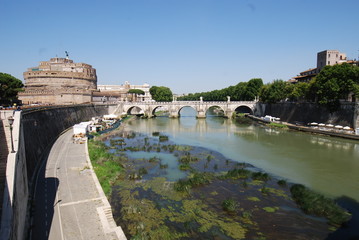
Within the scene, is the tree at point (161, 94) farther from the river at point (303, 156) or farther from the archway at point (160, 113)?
the river at point (303, 156)

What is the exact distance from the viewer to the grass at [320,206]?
13227mm

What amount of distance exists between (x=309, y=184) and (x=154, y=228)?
12513mm

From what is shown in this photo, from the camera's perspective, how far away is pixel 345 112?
3909 cm

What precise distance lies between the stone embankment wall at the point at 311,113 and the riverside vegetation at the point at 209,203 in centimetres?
2499

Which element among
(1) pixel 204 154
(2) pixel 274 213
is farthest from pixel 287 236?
(1) pixel 204 154

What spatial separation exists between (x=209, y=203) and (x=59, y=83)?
6281cm

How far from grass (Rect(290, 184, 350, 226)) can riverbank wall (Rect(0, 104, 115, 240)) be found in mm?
13989

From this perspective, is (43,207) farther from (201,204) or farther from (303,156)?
(303,156)

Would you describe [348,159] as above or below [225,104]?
below

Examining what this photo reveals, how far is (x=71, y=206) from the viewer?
12.2m

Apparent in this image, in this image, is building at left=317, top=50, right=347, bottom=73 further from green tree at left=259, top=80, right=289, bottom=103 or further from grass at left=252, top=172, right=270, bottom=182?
grass at left=252, top=172, right=270, bottom=182

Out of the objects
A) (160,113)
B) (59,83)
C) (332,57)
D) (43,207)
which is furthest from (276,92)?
(43,207)

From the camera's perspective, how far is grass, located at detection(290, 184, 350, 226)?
521 inches

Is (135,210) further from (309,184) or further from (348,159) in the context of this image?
(348,159)
